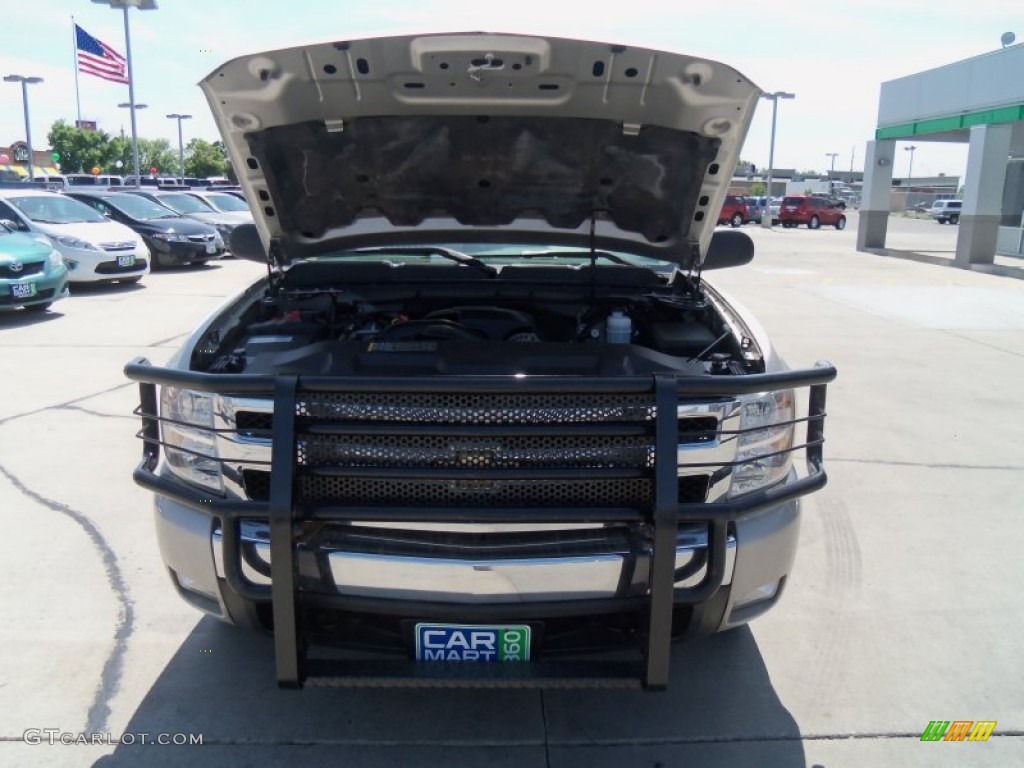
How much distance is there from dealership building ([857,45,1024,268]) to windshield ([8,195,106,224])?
1833cm

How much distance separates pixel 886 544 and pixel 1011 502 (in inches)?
44.4

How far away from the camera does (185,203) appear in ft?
64.9

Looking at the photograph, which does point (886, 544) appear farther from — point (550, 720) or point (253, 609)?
point (253, 609)

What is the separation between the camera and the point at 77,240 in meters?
12.6

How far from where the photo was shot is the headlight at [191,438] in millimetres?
2531

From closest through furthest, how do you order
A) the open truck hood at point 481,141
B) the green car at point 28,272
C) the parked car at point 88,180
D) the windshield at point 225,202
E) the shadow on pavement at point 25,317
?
the open truck hood at point 481,141 < the green car at point 28,272 < the shadow on pavement at point 25,317 < the windshield at point 225,202 < the parked car at point 88,180

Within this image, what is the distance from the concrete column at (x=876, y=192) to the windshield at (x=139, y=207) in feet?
62.9

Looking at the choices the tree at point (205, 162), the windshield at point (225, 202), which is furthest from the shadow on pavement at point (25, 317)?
the tree at point (205, 162)

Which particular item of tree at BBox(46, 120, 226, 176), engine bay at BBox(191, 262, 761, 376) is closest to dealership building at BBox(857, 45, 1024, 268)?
engine bay at BBox(191, 262, 761, 376)

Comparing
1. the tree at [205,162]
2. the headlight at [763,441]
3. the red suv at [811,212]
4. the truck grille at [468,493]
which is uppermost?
the tree at [205,162]

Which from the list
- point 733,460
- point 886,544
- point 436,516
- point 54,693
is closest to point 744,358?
point 733,460

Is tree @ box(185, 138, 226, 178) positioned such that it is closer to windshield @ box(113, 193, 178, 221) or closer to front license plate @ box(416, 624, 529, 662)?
windshield @ box(113, 193, 178, 221)

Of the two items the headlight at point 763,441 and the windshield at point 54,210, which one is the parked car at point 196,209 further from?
the headlight at point 763,441

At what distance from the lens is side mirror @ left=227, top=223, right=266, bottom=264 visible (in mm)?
3820
